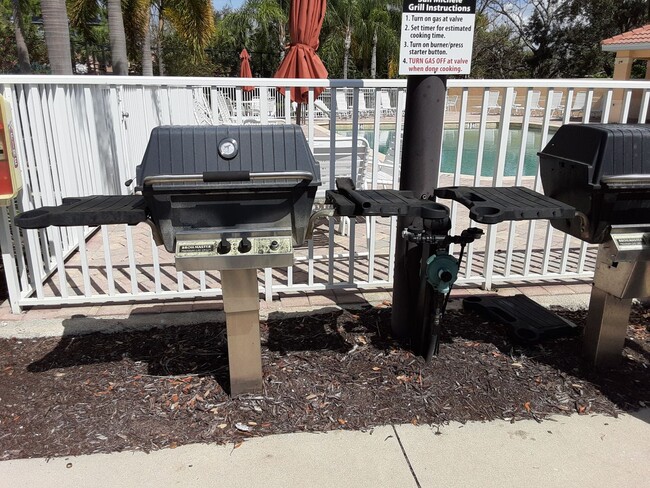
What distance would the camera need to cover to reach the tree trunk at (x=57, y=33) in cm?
741

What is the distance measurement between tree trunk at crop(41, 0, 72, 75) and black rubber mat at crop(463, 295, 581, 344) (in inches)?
Result: 278

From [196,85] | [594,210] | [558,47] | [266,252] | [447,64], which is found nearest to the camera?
[266,252]

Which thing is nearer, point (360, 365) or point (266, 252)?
point (266, 252)

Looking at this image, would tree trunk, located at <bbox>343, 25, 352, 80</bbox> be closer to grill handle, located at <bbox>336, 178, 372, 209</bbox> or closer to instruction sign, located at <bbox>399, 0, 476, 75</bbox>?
instruction sign, located at <bbox>399, 0, 476, 75</bbox>

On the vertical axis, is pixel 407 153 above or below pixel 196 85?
below

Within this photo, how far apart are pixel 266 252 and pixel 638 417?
6.93 ft

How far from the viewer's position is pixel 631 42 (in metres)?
19.4

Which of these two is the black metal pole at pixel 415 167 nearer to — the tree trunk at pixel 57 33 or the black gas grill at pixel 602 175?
the black gas grill at pixel 602 175

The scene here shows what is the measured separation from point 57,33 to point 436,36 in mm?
6844

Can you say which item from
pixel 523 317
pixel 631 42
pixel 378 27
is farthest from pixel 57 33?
pixel 378 27

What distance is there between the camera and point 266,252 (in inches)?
89.0

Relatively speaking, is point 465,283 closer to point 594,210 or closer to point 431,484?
point 594,210

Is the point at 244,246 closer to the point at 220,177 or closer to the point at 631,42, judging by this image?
the point at 220,177

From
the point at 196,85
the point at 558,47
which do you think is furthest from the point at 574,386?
the point at 558,47
